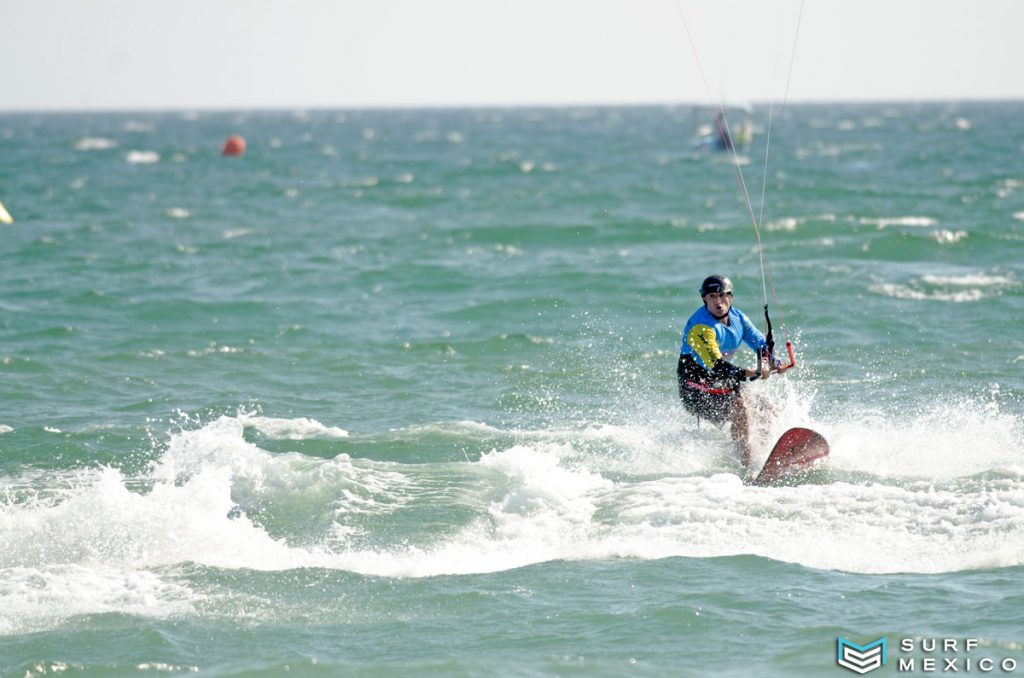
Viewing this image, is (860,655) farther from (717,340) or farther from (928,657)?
(717,340)

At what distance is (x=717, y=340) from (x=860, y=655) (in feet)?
13.2

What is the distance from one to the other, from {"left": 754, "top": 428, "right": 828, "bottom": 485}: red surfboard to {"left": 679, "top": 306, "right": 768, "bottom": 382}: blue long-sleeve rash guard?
661 millimetres

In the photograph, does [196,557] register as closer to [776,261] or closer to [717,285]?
[717,285]

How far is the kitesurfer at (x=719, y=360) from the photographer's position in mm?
10914

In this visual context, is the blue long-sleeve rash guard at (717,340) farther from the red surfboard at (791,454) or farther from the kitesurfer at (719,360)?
the red surfboard at (791,454)

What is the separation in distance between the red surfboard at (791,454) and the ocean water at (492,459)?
157mm

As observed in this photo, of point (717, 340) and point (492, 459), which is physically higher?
point (717, 340)

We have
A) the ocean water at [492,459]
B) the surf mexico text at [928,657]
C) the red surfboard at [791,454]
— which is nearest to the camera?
the surf mexico text at [928,657]

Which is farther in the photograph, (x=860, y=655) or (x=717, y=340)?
(x=717, y=340)

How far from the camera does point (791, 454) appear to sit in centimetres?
1077

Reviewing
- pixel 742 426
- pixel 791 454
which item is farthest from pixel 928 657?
pixel 742 426

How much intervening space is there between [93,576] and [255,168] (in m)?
51.6

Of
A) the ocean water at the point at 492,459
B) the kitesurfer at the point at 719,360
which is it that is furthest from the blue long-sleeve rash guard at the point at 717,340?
the ocean water at the point at 492,459

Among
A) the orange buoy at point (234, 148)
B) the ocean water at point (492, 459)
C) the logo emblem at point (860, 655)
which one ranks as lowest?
the logo emblem at point (860, 655)
